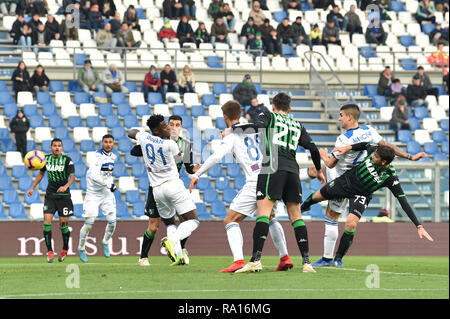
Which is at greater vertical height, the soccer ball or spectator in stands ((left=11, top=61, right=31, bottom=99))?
spectator in stands ((left=11, top=61, right=31, bottom=99))

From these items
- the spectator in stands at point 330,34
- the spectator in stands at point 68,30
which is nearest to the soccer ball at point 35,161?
the spectator in stands at point 68,30

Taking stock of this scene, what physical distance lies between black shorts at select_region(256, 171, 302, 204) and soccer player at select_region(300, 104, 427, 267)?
1625 mm

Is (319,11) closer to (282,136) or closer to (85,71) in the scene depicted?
(85,71)

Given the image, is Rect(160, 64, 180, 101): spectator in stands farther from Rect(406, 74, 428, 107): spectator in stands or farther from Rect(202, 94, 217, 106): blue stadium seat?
Rect(406, 74, 428, 107): spectator in stands

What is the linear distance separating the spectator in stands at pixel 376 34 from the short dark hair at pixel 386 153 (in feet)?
65.5

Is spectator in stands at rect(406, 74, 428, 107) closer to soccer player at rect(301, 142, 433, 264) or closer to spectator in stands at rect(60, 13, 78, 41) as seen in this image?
spectator in stands at rect(60, 13, 78, 41)

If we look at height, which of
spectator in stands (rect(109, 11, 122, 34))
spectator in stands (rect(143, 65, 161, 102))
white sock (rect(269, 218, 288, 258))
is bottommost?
Result: white sock (rect(269, 218, 288, 258))

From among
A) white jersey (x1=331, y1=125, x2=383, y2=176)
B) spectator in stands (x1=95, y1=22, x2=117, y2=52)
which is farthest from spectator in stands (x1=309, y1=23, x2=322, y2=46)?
white jersey (x1=331, y1=125, x2=383, y2=176)

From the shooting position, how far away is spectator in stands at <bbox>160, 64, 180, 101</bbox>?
2793 cm

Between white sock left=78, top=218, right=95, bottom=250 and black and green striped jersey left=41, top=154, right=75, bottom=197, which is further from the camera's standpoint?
white sock left=78, top=218, right=95, bottom=250

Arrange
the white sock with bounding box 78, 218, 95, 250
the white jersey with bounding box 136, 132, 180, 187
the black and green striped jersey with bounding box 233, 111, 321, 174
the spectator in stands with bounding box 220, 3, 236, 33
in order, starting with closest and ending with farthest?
the black and green striped jersey with bounding box 233, 111, 321, 174, the white jersey with bounding box 136, 132, 180, 187, the white sock with bounding box 78, 218, 95, 250, the spectator in stands with bounding box 220, 3, 236, 33

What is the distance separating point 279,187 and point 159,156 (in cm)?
216

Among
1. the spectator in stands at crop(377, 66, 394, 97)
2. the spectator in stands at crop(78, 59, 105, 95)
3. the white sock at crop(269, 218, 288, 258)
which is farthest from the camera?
the spectator in stands at crop(377, 66, 394, 97)

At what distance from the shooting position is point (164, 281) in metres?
11.8
